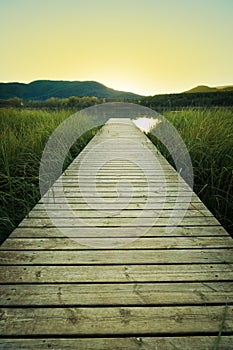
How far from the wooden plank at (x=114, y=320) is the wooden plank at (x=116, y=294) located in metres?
0.03

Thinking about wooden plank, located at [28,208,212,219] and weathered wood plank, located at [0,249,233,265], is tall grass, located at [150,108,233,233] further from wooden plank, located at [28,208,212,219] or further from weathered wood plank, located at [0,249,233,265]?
weathered wood plank, located at [0,249,233,265]

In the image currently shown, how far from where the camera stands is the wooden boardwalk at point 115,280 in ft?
2.97

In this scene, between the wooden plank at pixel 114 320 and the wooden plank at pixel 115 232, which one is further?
the wooden plank at pixel 115 232

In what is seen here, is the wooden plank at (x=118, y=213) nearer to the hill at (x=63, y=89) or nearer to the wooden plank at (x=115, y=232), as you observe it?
the wooden plank at (x=115, y=232)

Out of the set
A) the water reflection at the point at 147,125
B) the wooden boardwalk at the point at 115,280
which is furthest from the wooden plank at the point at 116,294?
the water reflection at the point at 147,125

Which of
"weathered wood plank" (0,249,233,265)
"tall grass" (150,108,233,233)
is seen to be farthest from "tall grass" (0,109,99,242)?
"tall grass" (150,108,233,233)

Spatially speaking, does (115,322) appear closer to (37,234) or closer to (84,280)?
(84,280)

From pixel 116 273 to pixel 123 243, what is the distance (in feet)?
1.00

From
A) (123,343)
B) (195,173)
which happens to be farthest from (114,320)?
(195,173)

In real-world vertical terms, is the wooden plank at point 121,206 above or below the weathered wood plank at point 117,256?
above

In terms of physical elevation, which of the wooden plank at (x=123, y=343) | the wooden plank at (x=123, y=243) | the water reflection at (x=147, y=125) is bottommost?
the wooden plank at (x=123, y=343)

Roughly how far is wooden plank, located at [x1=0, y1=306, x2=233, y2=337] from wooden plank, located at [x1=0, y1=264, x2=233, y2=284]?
7.2 inches

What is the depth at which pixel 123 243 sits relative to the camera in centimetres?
155

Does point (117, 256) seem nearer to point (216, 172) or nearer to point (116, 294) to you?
point (116, 294)
